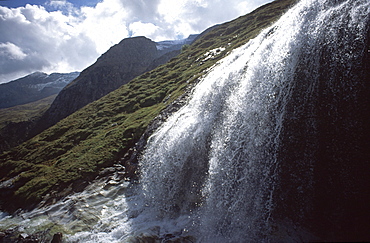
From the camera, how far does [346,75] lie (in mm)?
10359

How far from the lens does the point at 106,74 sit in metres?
140

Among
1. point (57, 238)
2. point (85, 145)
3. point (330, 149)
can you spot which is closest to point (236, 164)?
point (330, 149)

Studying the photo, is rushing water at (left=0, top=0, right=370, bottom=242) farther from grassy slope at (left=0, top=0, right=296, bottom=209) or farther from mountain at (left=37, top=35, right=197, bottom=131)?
mountain at (left=37, top=35, right=197, bottom=131)

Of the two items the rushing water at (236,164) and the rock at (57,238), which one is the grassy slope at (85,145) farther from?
the rock at (57,238)

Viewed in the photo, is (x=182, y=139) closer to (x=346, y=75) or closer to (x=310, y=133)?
(x=310, y=133)

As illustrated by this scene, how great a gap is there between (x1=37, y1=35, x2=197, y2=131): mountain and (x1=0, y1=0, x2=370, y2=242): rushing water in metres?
101

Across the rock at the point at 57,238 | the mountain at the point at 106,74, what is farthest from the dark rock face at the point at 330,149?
the mountain at the point at 106,74

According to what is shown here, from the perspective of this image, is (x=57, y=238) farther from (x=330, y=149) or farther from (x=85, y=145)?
(x=330, y=149)

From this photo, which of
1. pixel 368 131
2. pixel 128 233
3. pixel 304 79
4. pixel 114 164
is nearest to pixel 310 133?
pixel 368 131

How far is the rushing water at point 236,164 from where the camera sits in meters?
10.7

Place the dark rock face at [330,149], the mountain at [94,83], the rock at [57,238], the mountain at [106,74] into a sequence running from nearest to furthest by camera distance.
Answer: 1. the dark rock face at [330,149]
2. the rock at [57,238]
3. the mountain at [94,83]
4. the mountain at [106,74]

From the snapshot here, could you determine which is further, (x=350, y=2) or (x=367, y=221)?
(x=350, y=2)

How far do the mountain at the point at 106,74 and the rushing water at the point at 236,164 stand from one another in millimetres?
101245

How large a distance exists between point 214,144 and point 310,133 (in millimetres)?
5654
